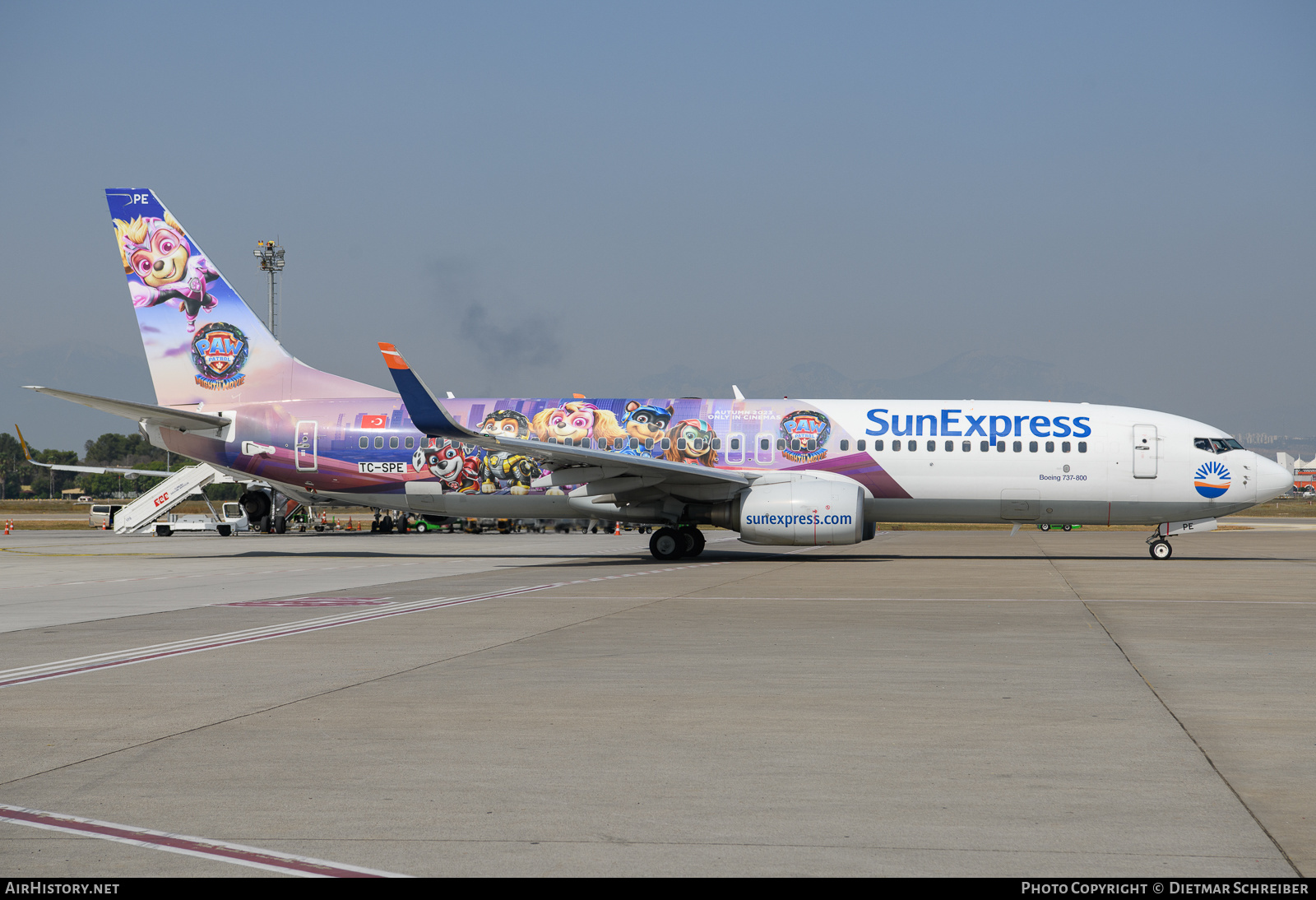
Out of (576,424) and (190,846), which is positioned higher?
(576,424)

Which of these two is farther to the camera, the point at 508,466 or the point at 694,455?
the point at 508,466

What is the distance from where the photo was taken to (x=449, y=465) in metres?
27.5

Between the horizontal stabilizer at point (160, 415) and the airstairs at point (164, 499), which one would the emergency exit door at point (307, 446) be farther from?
the airstairs at point (164, 499)

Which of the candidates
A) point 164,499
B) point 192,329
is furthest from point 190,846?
point 164,499

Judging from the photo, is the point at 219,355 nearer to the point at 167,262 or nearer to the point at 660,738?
the point at 167,262

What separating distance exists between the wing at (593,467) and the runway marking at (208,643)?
7563 millimetres

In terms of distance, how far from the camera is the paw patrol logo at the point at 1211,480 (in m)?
25.3

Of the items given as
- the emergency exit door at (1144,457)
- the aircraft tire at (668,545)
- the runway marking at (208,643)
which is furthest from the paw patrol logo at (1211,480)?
the runway marking at (208,643)

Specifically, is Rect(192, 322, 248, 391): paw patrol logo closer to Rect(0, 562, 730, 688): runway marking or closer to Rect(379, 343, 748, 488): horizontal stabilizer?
Rect(379, 343, 748, 488): horizontal stabilizer

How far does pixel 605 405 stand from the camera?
27641mm

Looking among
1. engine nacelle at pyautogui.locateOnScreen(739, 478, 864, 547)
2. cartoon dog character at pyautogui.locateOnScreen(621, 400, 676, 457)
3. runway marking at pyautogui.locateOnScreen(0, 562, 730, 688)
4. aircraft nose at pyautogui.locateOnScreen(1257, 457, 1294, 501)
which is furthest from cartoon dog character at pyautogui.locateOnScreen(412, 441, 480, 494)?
aircraft nose at pyautogui.locateOnScreen(1257, 457, 1294, 501)

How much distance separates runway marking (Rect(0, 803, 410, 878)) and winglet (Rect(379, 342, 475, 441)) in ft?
59.3

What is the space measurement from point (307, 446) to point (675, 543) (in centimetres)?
1002
